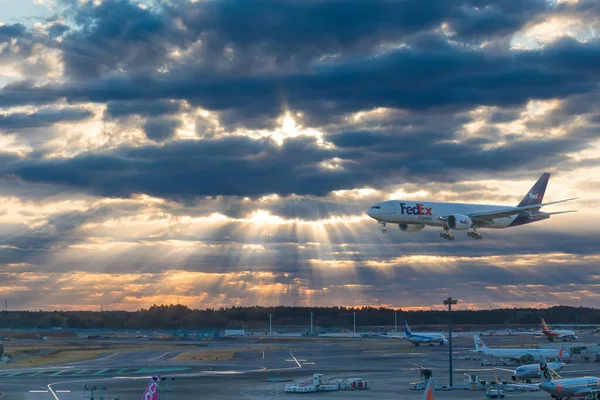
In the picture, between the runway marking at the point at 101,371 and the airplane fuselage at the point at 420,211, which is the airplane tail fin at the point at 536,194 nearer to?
the airplane fuselage at the point at 420,211

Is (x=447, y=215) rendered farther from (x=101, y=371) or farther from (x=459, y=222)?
(x=101, y=371)

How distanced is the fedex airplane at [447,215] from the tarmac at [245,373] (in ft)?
81.9

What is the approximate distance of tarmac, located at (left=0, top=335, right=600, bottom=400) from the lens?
A: 330 ft

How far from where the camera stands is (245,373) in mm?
134375

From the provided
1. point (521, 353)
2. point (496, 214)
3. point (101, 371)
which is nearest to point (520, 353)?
point (521, 353)

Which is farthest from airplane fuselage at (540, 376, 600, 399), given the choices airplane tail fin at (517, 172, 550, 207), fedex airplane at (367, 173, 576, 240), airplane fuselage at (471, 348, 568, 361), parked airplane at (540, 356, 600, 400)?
airplane tail fin at (517, 172, 550, 207)

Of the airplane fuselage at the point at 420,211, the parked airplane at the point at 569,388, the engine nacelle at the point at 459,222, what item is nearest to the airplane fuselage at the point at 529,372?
the parked airplane at the point at 569,388

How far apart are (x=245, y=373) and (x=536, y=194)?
240 feet

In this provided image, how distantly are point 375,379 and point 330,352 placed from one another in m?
76.6

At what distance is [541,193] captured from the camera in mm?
165625

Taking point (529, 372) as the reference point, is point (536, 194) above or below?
above

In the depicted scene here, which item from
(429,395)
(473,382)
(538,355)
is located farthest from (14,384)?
(538,355)

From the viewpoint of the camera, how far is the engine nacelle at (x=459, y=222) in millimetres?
134750

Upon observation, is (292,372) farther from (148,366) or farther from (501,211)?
(501,211)
